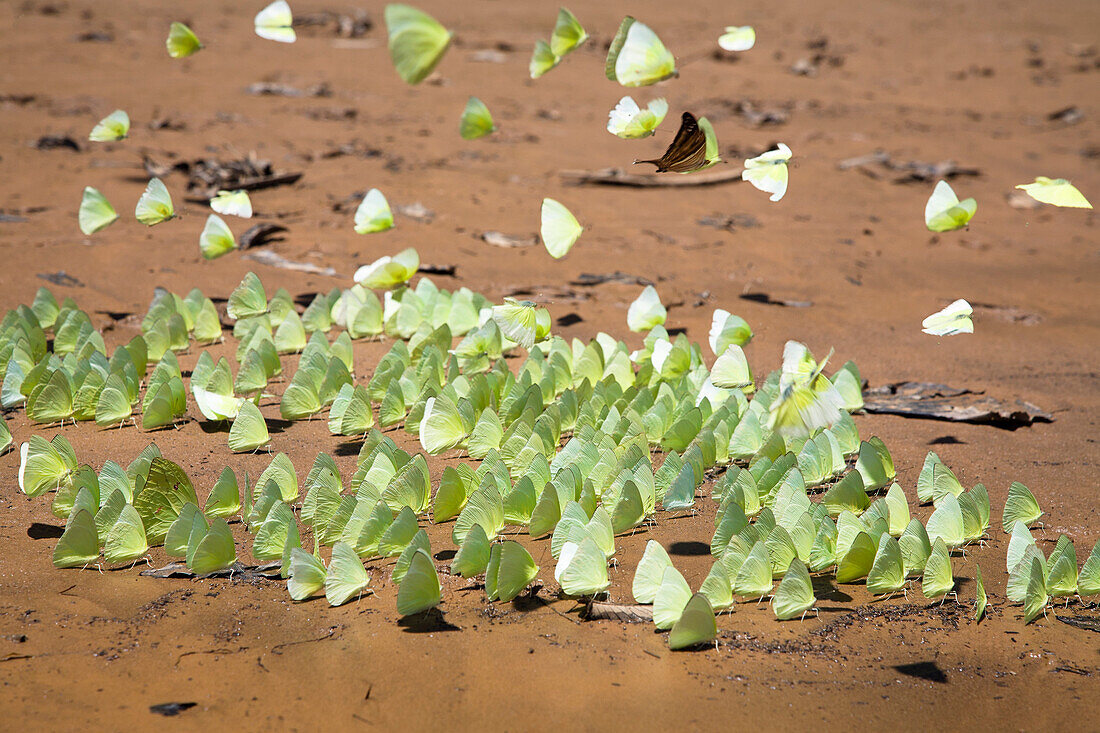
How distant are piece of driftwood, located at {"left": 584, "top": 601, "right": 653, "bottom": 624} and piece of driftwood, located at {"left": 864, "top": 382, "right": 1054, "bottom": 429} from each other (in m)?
1.91

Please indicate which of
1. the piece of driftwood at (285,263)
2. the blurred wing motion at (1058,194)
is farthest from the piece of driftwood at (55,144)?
the blurred wing motion at (1058,194)

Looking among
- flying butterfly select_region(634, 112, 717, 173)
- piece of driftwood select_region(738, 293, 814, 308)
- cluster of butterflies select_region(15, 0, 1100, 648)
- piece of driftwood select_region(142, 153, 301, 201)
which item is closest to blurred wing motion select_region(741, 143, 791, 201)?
cluster of butterflies select_region(15, 0, 1100, 648)

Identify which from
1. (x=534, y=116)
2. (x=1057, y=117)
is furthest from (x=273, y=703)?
(x=1057, y=117)

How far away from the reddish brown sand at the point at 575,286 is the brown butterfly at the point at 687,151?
3.34 ft

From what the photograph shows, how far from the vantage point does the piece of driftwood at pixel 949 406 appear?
11.6 feet

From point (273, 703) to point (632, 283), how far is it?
12.4 ft

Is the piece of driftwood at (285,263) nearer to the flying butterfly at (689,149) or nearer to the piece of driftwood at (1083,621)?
the flying butterfly at (689,149)

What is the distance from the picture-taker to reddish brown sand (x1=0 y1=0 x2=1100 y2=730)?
185 cm

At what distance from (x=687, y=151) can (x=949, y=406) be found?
1.79m

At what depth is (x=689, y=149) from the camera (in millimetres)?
2562

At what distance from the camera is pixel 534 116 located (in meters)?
9.36

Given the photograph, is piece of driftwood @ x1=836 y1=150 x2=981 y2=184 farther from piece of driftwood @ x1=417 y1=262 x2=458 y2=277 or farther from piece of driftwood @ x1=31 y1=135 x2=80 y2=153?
piece of driftwood @ x1=31 y1=135 x2=80 y2=153

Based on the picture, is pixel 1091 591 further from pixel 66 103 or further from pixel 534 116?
pixel 66 103

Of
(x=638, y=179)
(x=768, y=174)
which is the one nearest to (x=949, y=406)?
(x=768, y=174)
